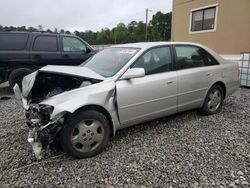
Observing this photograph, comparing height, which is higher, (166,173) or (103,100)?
(103,100)

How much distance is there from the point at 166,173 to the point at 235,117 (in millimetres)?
2471

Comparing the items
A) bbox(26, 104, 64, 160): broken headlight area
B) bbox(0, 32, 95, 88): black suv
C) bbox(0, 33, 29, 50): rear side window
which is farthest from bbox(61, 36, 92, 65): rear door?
bbox(26, 104, 64, 160): broken headlight area

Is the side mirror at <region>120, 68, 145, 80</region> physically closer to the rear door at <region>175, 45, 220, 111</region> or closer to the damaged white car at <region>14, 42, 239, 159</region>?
the damaged white car at <region>14, 42, 239, 159</region>

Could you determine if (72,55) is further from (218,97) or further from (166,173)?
(166,173)

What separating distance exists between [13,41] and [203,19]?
9.42 meters

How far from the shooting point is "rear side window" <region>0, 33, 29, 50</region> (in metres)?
6.25

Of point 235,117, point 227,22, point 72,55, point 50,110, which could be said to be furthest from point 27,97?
point 227,22

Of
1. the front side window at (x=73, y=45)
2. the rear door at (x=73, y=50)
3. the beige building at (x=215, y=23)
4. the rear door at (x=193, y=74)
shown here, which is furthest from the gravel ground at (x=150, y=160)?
the beige building at (x=215, y=23)

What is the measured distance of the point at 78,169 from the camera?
8.48 ft

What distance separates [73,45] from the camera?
289 inches

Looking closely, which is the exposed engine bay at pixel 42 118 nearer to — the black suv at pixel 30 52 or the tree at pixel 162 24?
the black suv at pixel 30 52

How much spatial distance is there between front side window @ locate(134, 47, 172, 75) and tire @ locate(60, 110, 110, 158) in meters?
1.04

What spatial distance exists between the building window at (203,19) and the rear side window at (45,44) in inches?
320

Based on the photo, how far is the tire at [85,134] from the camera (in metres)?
2.63
